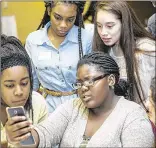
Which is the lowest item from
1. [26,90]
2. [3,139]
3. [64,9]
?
[3,139]

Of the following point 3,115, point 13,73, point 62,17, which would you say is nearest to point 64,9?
point 62,17

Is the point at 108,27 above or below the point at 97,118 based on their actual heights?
above

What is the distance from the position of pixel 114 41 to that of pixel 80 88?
19 centimetres

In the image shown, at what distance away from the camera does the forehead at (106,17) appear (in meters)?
0.95

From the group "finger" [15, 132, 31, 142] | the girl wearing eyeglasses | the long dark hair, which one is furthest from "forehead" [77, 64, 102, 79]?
"finger" [15, 132, 31, 142]

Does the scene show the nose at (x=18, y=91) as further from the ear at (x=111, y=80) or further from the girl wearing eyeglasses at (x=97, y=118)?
the ear at (x=111, y=80)

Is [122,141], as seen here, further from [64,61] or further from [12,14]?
[12,14]

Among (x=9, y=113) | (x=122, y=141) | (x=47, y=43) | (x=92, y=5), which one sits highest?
(x=92, y=5)

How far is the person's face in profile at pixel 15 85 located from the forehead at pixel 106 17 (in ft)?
0.85

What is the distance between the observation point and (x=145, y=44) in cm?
96

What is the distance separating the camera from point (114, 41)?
0.97 meters

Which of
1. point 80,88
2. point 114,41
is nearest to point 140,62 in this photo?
point 114,41

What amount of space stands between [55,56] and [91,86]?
169mm

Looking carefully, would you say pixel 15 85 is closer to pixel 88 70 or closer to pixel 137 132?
pixel 88 70
